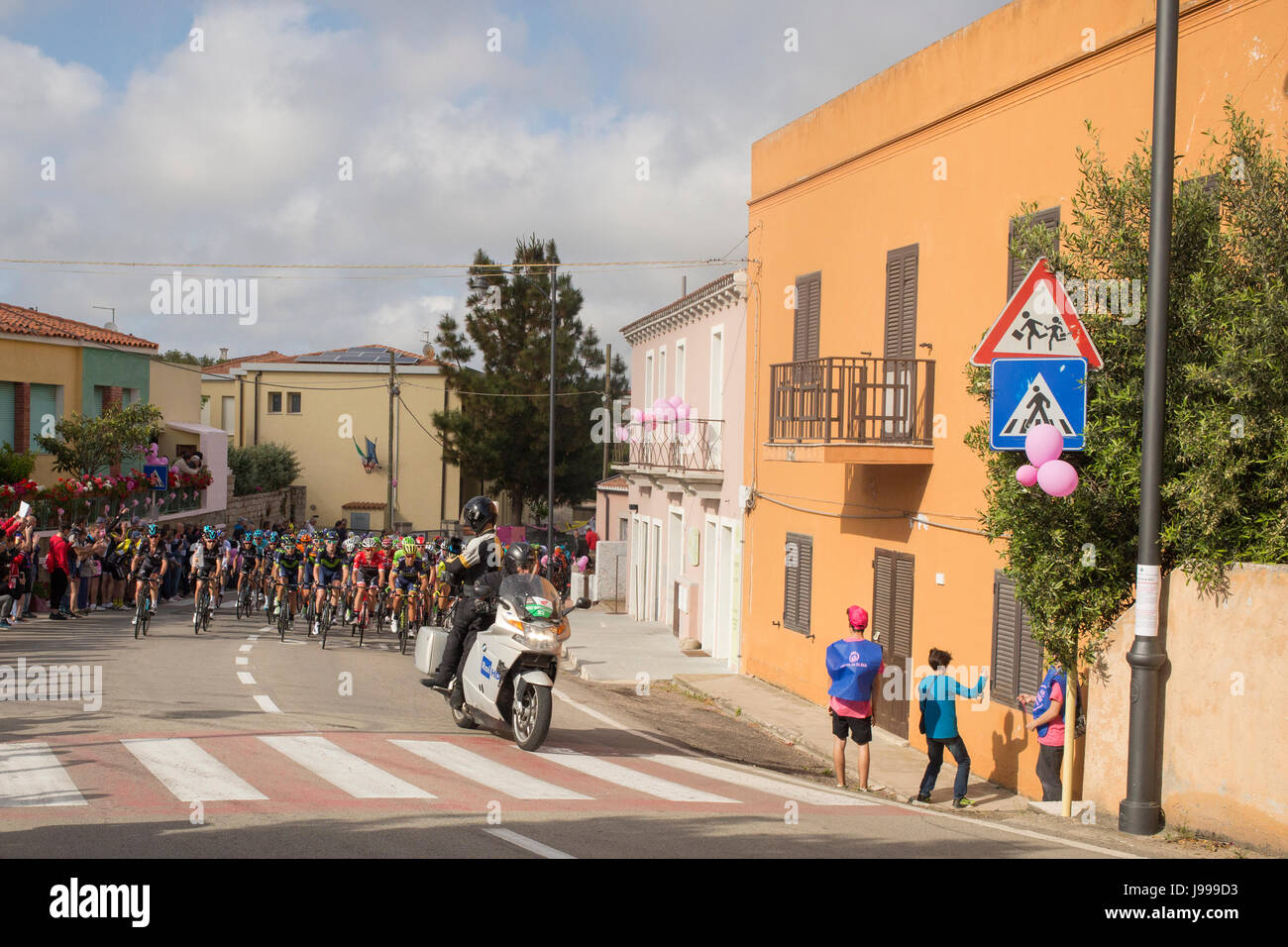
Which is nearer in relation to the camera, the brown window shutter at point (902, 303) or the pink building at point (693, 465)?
the brown window shutter at point (902, 303)

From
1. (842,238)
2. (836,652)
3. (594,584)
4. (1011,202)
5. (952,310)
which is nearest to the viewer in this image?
(836,652)

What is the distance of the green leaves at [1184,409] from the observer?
8.42m

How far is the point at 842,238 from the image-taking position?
18.0 m

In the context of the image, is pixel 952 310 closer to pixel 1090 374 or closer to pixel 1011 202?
pixel 1011 202

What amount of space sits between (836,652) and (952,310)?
200 inches

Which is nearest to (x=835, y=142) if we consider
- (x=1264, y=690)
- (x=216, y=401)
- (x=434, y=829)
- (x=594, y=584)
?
(x=1264, y=690)

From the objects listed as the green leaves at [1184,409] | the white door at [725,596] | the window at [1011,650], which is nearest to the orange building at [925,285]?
the window at [1011,650]

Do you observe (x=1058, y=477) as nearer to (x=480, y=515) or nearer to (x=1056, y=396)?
(x=1056, y=396)

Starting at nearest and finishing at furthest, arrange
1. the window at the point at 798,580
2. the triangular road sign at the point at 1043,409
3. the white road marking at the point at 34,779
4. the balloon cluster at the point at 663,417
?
1. the white road marking at the point at 34,779
2. the triangular road sign at the point at 1043,409
3. the window at the point at 798,580
4. the balloon cluster at the point at 663,417

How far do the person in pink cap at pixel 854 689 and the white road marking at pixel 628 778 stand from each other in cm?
240

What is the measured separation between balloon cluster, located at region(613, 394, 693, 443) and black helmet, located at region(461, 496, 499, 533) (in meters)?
14.3

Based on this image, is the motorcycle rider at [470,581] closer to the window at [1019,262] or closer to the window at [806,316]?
→ the window at [1019,262]

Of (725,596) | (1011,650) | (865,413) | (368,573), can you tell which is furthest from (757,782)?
(725,596)

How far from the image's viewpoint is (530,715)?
10781mm
